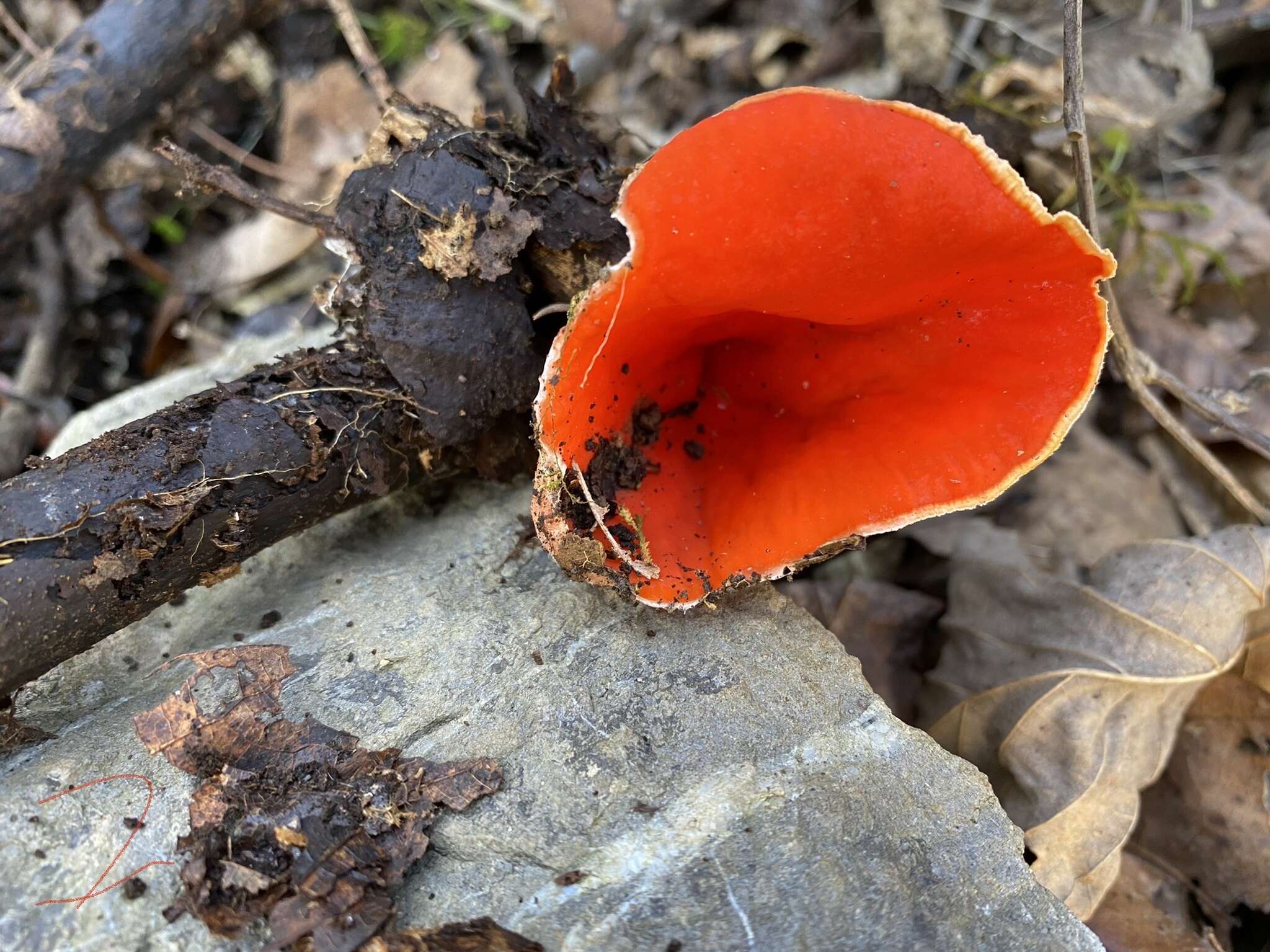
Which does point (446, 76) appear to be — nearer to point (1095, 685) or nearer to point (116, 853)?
point (116, 853)

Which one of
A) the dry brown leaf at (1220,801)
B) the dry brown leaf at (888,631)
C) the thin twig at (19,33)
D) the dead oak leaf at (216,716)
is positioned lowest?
the dry brown leaf at (1220,801)

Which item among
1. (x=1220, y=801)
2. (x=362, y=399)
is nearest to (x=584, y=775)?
(x=362, y=399)

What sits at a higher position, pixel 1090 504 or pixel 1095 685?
pixel 1095 685

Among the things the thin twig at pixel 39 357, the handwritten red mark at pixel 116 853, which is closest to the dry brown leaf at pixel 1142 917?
the handwritten red mark at pixel 116 853

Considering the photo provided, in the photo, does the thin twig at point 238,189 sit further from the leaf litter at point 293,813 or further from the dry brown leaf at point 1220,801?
the dry brown leaf at point 1220,801

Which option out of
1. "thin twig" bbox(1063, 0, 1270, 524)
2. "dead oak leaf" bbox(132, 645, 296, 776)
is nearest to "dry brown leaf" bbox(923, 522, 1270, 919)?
"thin twig" bbox(1063, 0, 1270, 524)
